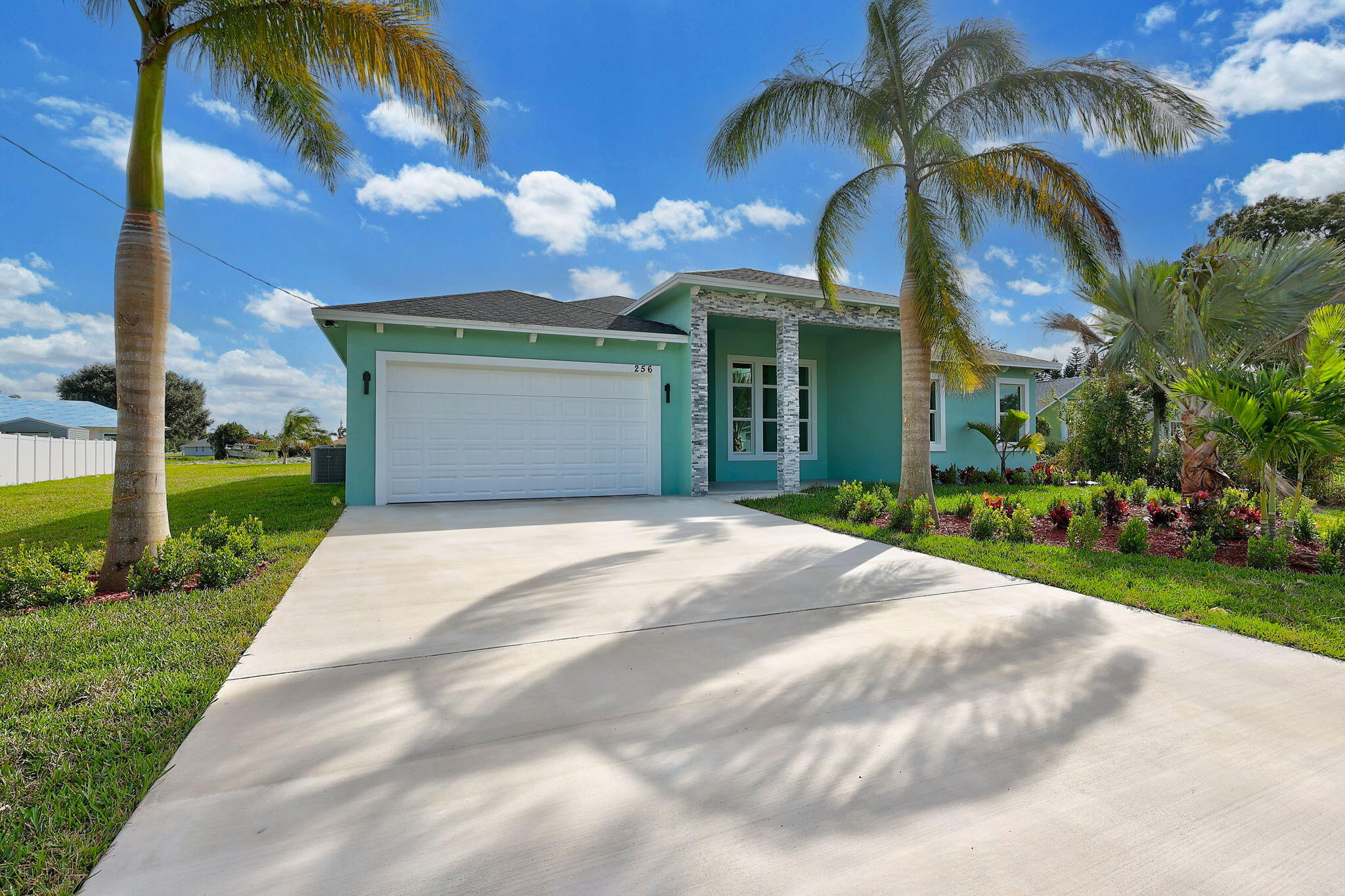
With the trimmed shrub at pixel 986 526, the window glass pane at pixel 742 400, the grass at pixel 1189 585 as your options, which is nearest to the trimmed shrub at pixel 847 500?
the grass at pixel 1189 585

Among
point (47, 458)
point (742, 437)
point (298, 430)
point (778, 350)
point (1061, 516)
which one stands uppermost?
point (778, 350)

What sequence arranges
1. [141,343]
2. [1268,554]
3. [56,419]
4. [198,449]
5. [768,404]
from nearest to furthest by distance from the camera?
[141,343] < [1268,554] < [768,404] < [56,419] < [198,449]

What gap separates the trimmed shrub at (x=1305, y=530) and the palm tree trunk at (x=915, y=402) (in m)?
3.51

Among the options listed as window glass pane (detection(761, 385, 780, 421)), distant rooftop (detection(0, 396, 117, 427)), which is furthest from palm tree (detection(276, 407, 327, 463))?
window glass pane (detection(761, 385, 780, 421))

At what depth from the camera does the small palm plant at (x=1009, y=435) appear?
46.2ft

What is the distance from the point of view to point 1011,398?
52.4ft

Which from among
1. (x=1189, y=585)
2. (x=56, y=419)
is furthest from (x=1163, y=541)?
(x=56, y=419)

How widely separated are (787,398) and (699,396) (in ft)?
5.83

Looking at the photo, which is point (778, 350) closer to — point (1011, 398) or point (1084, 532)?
point (1084, 532)

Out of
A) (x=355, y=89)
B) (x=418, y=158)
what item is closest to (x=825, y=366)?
(x=418, y=158)

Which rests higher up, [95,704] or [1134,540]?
[1134,540]

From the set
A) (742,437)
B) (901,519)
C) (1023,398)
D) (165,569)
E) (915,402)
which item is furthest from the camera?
(1023,398)

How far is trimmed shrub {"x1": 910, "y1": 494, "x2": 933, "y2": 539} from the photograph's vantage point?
24.1 ft

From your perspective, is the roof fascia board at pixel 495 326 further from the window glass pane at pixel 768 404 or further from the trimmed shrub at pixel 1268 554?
the trimmed shrub at pixel 1268 554
